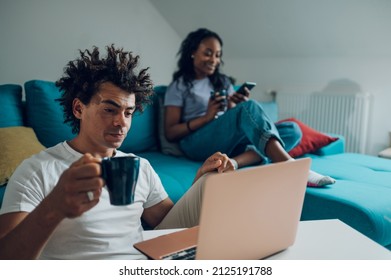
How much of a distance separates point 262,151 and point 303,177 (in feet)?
3.35

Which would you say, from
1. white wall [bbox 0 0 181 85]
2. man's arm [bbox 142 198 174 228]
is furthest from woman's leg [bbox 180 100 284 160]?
white wall [bbox 0 0 181 85]

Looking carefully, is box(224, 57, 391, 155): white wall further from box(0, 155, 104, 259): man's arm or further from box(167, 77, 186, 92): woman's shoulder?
box(0, 155, 104, 259): man's arm

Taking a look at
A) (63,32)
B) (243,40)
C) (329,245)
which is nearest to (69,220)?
(329,245)

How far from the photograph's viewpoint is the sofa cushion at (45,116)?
1.77 m

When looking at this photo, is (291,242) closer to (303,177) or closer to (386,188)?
(303,177)

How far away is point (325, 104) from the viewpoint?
120 inches

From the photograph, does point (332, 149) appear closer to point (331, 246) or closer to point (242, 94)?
point (242, 94)

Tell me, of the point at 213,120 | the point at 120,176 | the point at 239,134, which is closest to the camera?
the point at 120,176

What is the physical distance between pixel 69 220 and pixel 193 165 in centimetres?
117

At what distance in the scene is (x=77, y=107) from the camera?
1.00 m

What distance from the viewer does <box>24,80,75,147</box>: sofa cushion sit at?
177 centimetres

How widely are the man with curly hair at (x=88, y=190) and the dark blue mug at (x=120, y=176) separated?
1cm

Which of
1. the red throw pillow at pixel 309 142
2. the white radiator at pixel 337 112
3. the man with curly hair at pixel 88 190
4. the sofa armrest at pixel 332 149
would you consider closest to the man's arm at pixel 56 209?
the man with curly hair at pixel 88 190

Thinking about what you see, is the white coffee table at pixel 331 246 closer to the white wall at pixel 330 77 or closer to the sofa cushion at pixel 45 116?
the sofa cushion at pixel 45 116
